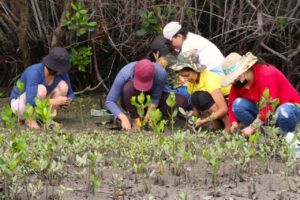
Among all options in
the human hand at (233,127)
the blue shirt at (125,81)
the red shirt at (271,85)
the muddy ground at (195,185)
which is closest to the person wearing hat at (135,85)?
the blue shirt at (125,81)

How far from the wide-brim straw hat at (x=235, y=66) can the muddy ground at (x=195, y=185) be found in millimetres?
1007

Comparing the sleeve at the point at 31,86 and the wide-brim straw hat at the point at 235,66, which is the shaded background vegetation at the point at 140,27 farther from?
the wide-brim straw hat at the point at 235,66

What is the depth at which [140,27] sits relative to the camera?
24.3 feet

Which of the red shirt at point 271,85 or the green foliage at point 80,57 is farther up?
the green foliage at point 80,57

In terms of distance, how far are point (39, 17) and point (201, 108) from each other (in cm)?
277

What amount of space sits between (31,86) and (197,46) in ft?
5.01

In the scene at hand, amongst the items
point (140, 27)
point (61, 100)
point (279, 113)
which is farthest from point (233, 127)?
point (140, 27)

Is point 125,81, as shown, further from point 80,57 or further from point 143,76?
point 80,57

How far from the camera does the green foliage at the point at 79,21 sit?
273 inches

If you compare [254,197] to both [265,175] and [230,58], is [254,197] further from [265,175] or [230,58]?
[230,58]

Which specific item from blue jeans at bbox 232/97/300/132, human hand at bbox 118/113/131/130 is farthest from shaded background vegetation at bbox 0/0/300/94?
blue jeans at bbox 232/97/300/132

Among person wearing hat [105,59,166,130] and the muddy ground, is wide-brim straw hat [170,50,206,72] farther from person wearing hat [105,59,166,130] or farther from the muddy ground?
the muddy ground

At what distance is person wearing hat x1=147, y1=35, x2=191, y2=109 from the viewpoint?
6.14 metres

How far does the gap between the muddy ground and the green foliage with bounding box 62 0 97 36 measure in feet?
10.8
